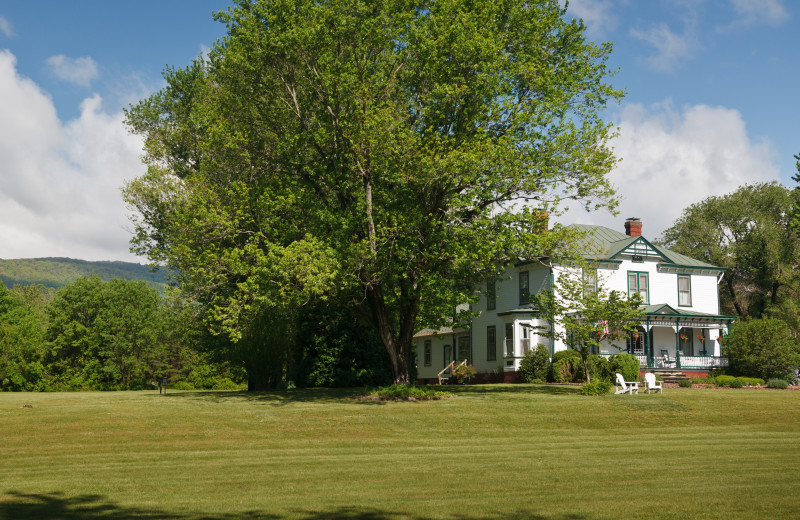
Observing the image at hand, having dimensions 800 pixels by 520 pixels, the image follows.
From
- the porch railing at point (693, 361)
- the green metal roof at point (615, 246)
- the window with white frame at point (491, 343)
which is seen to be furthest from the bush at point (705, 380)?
the window with white frame at point (491, 343)

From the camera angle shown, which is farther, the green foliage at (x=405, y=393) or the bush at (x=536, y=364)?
the bush at (x=536, y=364)

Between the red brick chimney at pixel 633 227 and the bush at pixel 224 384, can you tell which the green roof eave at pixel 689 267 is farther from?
the bush at pixel 224 384

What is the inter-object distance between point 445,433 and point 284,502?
1040 cm

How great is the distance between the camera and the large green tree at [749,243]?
197 ft

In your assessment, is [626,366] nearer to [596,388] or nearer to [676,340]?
[596,388]

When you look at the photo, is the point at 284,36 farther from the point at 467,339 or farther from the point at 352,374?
the point at 467,339

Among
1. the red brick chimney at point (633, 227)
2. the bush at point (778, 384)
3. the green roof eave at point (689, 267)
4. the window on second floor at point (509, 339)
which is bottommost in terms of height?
the bush at point (778, 384)

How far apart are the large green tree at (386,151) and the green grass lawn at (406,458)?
15.1ft

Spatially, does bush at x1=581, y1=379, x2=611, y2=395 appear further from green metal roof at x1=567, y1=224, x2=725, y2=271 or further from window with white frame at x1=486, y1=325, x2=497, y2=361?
window with white frame at x1=486, y1=325, x2=497, y2=361

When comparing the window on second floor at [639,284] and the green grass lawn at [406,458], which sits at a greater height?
the window on second floor at [639,284]

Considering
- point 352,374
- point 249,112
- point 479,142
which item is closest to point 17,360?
point 352,374

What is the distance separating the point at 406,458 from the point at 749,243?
2206 inches

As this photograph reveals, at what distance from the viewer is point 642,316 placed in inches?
1608

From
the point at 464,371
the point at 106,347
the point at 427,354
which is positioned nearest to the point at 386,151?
the point at 464,371
